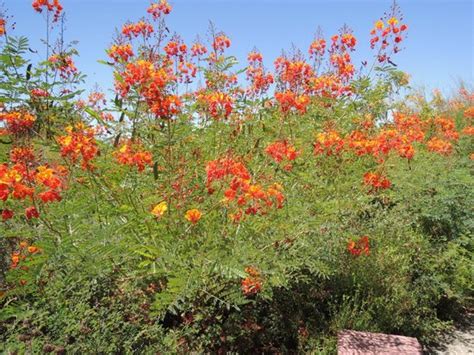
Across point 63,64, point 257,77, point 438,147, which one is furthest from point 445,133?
point 63,64

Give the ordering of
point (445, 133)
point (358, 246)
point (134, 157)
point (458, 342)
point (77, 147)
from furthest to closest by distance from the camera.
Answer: point (445, 133) < point (458, 342) < point (358, 246) < point (134, 157) < point (77, 147)

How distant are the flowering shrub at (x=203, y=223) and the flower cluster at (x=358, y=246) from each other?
16 mm

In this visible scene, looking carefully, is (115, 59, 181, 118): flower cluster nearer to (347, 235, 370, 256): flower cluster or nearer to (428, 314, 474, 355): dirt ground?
(347, 235, 370, 256): flower cluster

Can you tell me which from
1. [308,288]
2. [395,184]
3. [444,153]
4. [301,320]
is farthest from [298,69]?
[444,153]

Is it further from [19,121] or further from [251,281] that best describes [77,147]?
[251,281]

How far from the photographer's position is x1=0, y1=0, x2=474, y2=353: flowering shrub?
2328 millimetres

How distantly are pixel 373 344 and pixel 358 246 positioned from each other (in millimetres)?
788

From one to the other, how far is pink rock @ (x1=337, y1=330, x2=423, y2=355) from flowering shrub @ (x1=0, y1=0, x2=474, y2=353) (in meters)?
0.16

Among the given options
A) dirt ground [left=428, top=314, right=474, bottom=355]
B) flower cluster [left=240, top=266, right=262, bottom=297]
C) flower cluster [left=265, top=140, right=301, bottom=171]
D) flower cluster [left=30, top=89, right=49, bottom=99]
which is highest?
flower cluster [left=30, top=89, right=49, bottom=99]

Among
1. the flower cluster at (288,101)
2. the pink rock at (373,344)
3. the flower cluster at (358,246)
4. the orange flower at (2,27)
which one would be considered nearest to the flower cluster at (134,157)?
the flower cluster at (288,101)

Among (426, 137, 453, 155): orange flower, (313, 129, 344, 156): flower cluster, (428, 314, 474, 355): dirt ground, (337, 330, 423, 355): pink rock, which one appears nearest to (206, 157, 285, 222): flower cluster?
(313, 129, 344, 156): flower cluster

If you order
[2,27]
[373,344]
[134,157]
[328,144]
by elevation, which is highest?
[2,27]

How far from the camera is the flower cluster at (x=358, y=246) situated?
333 centimetres

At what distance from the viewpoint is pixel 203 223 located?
8.99ft
